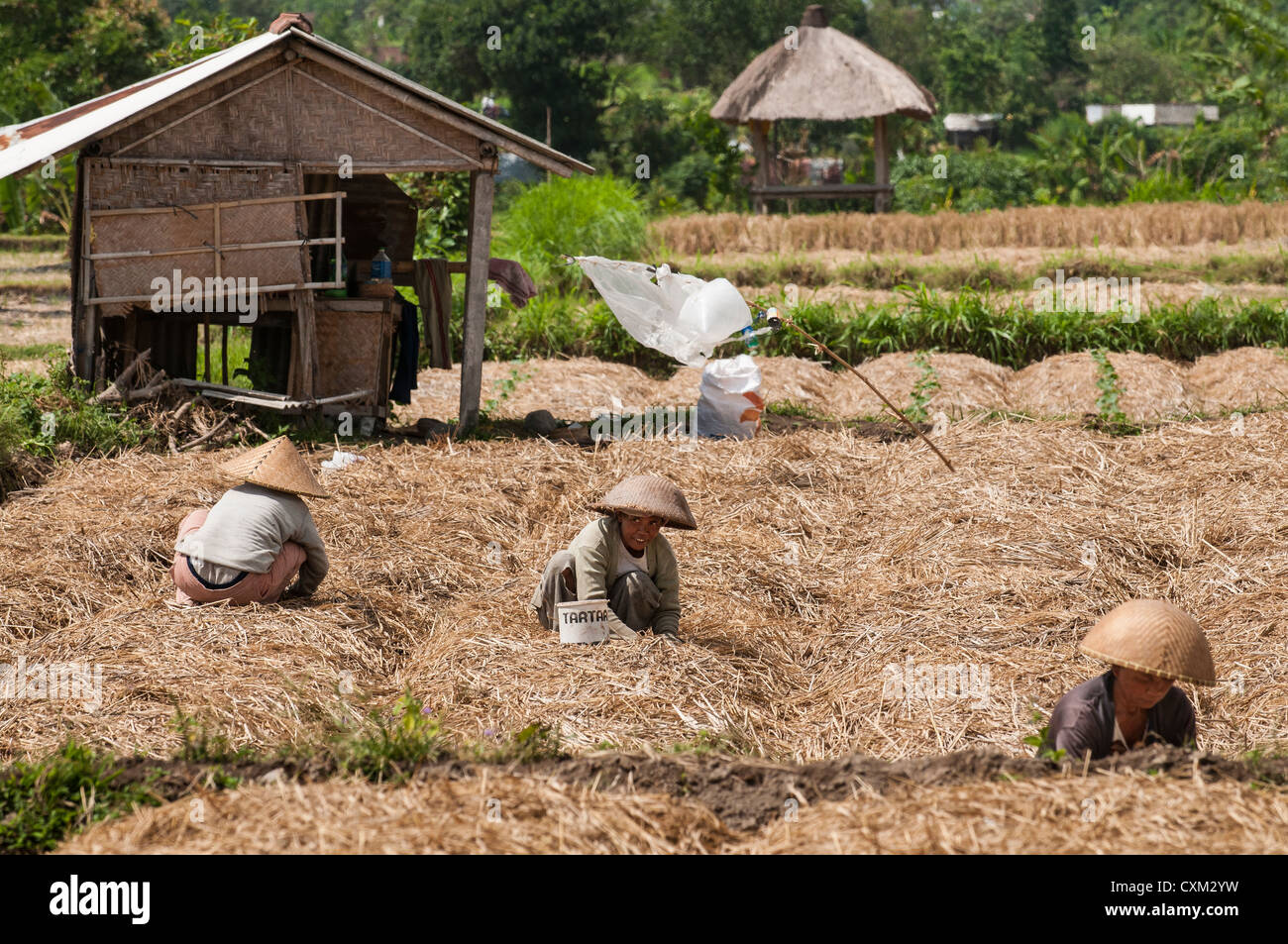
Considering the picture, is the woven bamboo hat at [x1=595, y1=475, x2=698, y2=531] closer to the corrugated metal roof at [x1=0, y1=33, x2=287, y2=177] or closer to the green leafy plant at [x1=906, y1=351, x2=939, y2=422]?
the corrugated metal roof at [x1=0, y1=33, x2=287, y2=177]

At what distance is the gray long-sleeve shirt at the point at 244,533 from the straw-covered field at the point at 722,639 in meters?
0.21

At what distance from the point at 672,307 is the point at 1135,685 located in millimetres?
5891

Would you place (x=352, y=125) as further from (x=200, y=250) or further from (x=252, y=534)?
(x=252, y=534)

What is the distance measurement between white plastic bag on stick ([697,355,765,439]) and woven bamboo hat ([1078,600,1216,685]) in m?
5.72

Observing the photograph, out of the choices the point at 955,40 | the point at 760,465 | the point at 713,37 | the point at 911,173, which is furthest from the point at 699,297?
the point at 955,40

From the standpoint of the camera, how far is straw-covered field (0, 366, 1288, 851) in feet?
11.6

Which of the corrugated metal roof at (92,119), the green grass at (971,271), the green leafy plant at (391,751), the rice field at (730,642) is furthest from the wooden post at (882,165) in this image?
the green leafy plant at (391,751)

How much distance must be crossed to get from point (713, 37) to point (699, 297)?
108 ft

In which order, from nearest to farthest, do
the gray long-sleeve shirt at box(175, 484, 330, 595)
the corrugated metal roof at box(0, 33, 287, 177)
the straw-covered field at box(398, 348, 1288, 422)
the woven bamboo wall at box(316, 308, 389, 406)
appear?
the gray long-sleeve shirt at box(175, 484, 330, 595) → the corrugated metal roof at box(0, 33, 287, 177) → the woven bamboo wall at box(316, 308, 389, 406) → the straw-covered field at box(398, 348, 1288, 422)

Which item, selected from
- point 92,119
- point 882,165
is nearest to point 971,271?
point 882,165

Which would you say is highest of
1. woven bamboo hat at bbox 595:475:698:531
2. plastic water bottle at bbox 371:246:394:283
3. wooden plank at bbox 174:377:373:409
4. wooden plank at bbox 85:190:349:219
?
wooden plank at bbox 85:190:349:219

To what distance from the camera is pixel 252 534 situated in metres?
5.43

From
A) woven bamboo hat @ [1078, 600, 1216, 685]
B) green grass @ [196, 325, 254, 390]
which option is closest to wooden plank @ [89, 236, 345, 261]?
green grass @ [196, 325, 254, 390]
